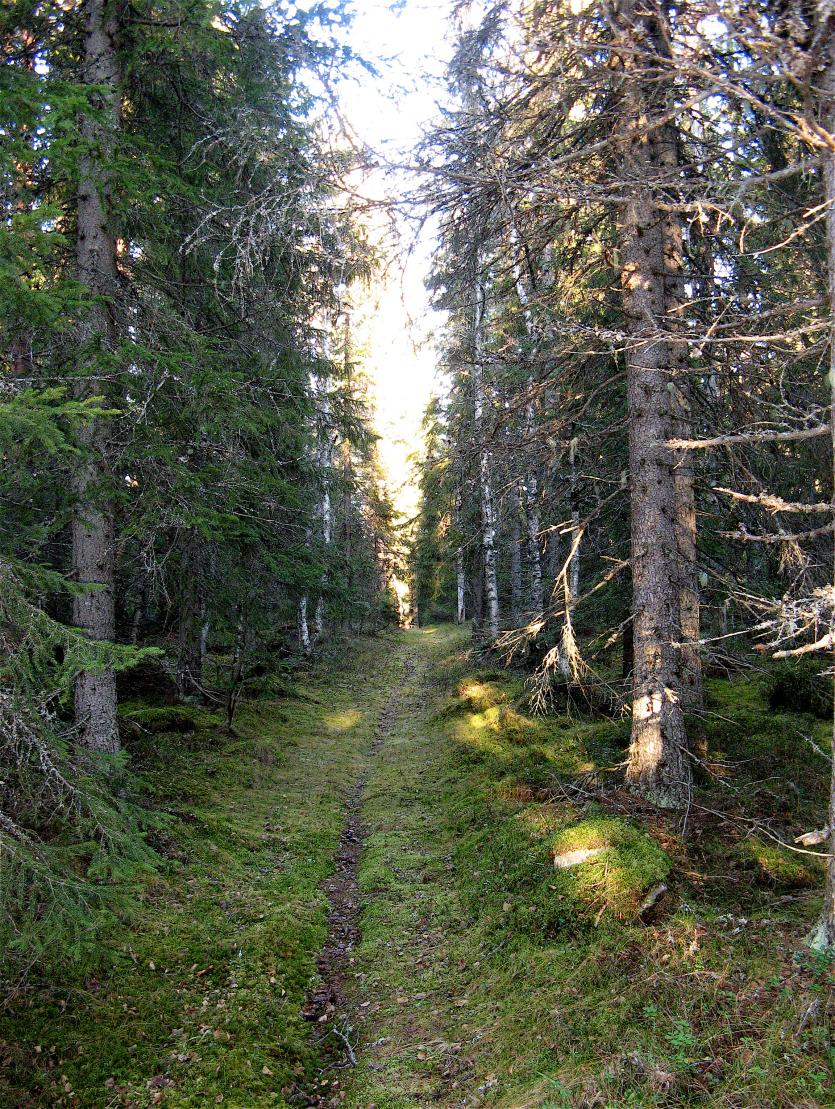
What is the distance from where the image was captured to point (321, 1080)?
199 inches

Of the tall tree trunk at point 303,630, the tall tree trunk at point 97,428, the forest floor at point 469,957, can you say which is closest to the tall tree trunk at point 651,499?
the forest floor at point 469,957

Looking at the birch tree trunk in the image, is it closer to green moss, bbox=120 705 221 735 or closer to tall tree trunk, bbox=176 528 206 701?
tall tree trunk, bbox=176 528 206 701

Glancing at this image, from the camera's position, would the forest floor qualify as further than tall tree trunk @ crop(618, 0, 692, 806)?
No

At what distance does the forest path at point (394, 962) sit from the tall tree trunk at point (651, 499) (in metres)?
2.85

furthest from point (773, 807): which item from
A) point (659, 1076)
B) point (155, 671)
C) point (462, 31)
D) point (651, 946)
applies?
point (155, 671)

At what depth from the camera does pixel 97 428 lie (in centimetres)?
777

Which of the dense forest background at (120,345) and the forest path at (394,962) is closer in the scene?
the forest path at (394,962)

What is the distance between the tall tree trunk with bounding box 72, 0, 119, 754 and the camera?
7504 millimetres

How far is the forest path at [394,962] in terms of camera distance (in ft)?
16.0

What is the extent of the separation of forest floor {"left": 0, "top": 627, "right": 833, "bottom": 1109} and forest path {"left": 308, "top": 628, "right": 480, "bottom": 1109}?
0.09 feet

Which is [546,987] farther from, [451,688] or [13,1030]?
[451,688]

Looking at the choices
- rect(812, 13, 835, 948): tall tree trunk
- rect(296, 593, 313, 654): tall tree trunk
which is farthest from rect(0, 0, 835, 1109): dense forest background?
rect(296, 593, 313, 654): tall tree trunk

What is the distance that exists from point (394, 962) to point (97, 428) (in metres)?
6.83

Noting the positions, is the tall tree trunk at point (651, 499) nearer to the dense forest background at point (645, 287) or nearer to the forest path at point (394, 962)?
the dense forest background at point (645, 287)
